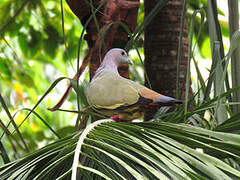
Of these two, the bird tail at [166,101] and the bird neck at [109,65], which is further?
the bird neck at [109,65]

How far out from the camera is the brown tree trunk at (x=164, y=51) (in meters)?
0.94

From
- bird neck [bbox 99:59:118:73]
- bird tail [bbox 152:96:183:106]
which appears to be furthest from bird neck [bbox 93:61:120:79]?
bird tail [bbox 152:96:183:106]

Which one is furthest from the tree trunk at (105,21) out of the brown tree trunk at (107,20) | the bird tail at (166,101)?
the bird tail at (166,101)

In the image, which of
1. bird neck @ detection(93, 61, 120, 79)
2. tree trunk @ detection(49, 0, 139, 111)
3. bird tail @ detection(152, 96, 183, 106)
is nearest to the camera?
bird tail @ detection(152, 96, 183, 106)

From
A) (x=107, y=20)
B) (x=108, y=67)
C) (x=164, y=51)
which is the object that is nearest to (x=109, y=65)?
(x=108, y=67)

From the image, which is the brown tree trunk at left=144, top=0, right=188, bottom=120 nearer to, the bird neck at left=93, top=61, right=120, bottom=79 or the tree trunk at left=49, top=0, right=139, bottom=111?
the tree trunk at left=49, top=0, right=139, bottom=111

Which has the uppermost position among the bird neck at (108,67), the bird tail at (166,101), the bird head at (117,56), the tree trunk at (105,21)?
the tree trunk at (105,21)

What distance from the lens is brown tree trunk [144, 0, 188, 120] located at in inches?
37.1

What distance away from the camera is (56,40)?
1699 mm

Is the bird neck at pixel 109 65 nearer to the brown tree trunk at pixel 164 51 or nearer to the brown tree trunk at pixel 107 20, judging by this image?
the brown tree trunk at pixel 107 20

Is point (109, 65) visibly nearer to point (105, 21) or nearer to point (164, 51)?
point (105, 21)

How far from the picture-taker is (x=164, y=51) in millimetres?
953

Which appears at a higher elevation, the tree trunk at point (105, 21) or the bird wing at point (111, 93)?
Answer: the tree trunk at point (105, 21)

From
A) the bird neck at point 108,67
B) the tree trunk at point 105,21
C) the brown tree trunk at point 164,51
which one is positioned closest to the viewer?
the bird neck at point 108,67
